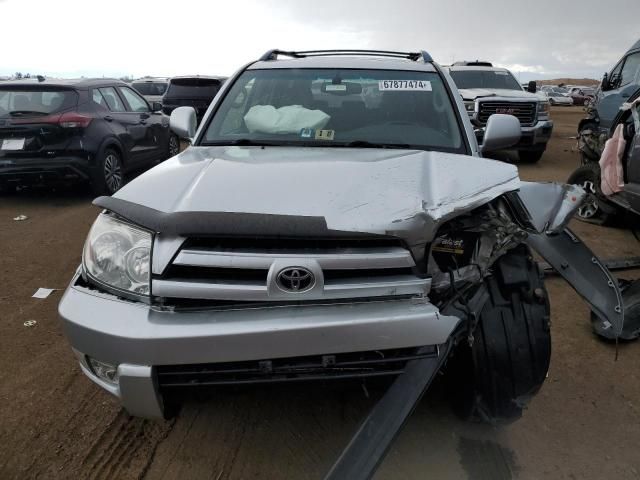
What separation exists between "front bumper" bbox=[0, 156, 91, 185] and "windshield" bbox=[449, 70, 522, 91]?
8127 millimetres

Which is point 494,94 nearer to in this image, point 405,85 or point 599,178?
point 599,178

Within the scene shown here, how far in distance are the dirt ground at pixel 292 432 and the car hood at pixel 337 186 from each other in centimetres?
77

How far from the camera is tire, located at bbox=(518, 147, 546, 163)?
10.8 m

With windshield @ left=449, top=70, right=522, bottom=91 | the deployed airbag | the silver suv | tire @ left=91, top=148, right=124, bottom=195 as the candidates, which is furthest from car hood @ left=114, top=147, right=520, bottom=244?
windshield @ left=449, top=70, right=522, bottom=91

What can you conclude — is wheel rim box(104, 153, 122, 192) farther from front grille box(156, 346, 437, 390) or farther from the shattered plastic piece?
front grille box(156, 346, 437, 390)

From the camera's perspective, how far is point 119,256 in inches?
84.4

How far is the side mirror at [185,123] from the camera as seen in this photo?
3799mm

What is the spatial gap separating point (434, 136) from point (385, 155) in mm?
521

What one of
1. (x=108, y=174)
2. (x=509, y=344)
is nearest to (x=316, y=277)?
(x=509, y=344)

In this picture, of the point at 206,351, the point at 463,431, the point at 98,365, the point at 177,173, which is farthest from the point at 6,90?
the point at 463,431

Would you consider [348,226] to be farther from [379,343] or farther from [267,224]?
[379,343]

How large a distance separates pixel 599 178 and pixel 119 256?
5868mm

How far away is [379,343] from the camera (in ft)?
6.36

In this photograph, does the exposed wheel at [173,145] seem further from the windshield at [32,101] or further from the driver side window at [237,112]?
the driver side window at [237,112]
